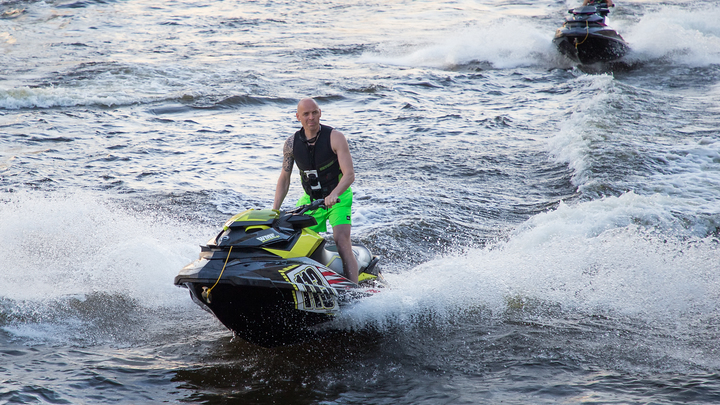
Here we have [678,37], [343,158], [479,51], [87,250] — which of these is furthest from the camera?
[479,51]

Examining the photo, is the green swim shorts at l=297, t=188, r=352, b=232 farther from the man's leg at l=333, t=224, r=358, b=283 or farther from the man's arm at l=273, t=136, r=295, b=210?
the man's arm at l=273, t=136, r=295, b=210

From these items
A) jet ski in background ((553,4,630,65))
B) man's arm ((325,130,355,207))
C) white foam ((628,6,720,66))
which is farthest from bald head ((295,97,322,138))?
white foam ((628,6,720,66))

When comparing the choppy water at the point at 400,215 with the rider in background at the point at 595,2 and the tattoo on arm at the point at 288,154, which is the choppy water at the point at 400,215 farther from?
the rider in background at the point at 595,2

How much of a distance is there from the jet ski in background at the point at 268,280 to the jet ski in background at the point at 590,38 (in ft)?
50.1

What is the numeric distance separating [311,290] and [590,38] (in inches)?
622

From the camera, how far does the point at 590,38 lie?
17500 mm

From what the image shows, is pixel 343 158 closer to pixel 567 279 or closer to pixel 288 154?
pixel 288 154

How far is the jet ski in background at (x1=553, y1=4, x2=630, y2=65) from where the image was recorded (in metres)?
17.6

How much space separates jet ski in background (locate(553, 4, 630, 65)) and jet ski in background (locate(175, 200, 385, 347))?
1527cm

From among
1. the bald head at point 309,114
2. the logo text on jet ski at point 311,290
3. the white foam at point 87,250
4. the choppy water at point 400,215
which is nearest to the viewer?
the logo text on jet ski at point 311,290

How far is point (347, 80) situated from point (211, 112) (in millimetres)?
4726

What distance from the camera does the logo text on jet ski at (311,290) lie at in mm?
4168

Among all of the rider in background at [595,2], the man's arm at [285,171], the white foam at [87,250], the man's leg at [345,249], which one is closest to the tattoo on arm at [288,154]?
the man's arm at [285,171]

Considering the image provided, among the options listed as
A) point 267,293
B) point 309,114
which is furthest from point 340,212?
point 267,293
